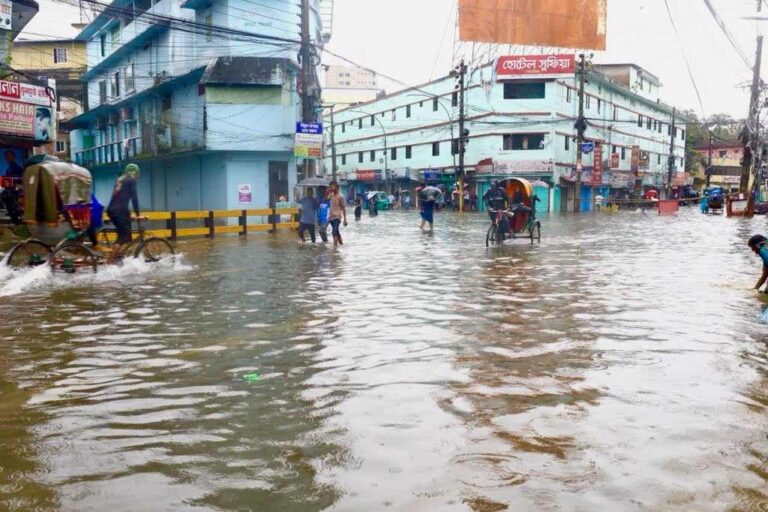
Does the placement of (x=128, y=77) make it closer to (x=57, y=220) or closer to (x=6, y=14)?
(x=6, y=14)

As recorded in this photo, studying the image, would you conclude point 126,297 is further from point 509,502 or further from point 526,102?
point 526,102

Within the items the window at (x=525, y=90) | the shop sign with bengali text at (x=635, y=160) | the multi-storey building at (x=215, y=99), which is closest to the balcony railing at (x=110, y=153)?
the multi-storey building at (x=215, y=99)

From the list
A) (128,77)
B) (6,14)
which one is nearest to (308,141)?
(6,14)

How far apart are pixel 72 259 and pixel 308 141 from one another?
47.7 ft

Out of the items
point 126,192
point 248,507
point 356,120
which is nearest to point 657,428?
point 248,507

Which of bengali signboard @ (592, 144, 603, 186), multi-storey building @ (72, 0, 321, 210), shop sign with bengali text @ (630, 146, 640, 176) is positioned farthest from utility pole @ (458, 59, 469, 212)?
shop sign with bengali text @ (630, 146, 640, 176)

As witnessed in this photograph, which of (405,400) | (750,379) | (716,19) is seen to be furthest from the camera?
(716,19)

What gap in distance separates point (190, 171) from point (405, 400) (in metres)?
31.9

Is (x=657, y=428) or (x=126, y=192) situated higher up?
(x=126, y=192)

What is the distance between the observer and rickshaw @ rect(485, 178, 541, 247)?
58.9 feet

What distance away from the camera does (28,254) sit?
36.3 feet

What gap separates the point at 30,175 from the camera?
11680 mm

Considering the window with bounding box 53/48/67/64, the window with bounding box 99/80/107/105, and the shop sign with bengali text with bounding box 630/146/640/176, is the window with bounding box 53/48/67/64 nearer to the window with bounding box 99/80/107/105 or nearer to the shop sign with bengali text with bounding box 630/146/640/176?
the window with bounding box 99/80/107/105

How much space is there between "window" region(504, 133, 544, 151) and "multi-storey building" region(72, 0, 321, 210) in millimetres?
19064
